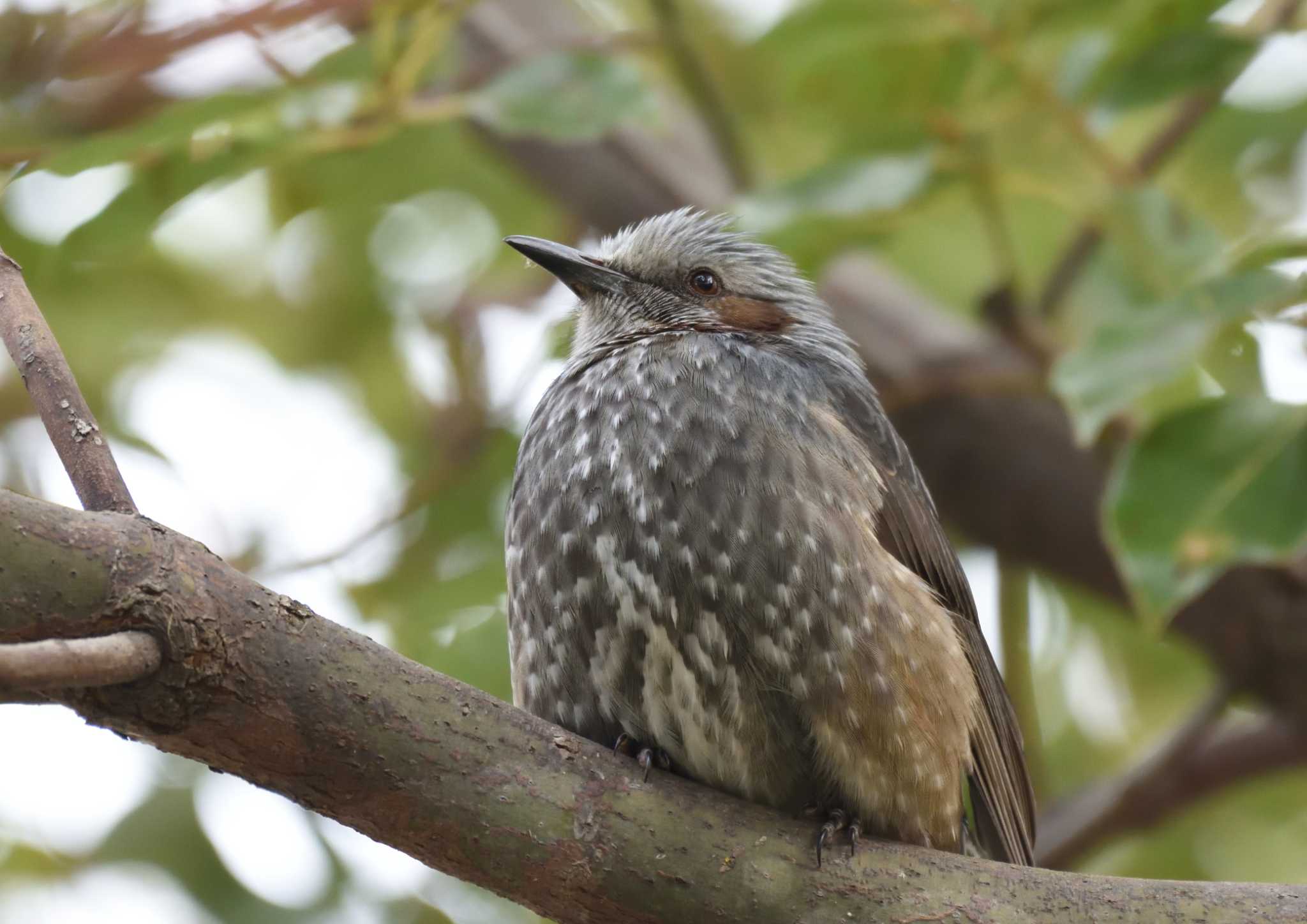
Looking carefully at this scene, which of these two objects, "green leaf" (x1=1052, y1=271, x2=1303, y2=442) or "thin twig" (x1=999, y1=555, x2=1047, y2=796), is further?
"thin twig" (x1=999, y1=555, x2=1047, y2=796)

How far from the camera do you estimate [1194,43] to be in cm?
357

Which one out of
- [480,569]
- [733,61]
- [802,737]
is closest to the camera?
[802,737]

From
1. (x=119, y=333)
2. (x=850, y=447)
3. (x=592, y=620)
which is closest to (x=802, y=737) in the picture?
(x=592, y=620)

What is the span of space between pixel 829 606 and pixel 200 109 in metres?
1.74

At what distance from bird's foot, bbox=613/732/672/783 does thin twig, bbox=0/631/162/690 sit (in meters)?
0.92

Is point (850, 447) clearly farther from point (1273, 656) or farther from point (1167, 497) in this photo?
point (1273, 656)

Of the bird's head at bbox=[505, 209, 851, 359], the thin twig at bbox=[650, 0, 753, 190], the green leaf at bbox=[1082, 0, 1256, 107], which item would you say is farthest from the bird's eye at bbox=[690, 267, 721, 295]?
the green leaf at bbox=[1082, 0, 1256, 107]

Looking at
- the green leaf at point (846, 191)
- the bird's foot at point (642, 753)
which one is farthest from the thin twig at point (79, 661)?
the green leaf at point (846, 191)

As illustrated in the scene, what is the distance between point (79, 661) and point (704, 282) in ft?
8.11

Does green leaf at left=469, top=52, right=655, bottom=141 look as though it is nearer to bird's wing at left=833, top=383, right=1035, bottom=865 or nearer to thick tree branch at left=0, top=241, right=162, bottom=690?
bird's wing at left=833, top=383, right=1035, bottom=865

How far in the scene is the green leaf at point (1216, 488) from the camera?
3.15 meters

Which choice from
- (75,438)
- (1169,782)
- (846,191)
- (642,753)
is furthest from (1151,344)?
(75,438)

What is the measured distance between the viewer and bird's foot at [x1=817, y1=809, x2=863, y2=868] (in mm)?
2635

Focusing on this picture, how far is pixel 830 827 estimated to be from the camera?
8.79 feet
